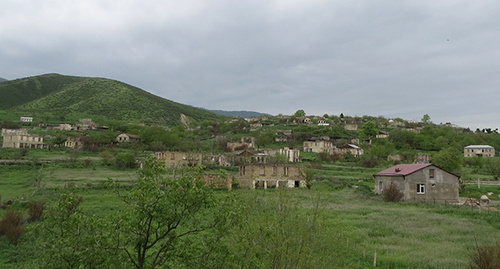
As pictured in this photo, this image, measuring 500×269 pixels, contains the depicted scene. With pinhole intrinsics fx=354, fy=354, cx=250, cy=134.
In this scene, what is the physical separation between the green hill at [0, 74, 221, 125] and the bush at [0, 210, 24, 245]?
135059mm

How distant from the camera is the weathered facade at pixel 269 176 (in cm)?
4941

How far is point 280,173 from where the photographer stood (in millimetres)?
50719

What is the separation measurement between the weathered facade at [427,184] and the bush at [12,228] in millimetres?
33983

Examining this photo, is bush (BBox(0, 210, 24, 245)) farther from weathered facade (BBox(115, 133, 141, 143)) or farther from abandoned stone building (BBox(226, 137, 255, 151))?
weathered facade (BBox(115, 133, 141, 143))

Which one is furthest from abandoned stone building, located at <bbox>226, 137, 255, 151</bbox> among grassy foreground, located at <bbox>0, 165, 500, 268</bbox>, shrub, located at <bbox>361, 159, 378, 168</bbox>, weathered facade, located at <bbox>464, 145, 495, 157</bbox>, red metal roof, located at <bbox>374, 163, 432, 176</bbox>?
weathered facade, located at <bbox>464, 145, 495, 157</bbox>

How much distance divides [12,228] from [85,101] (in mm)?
161656

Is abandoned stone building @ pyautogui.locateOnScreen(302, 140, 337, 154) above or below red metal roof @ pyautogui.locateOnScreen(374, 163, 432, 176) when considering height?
above

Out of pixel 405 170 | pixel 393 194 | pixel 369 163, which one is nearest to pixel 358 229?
pixel 393 194

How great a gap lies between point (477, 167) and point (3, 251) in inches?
3572

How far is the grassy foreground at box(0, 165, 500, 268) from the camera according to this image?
35.6ft

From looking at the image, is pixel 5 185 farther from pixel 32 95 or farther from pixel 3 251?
pixel 32 95

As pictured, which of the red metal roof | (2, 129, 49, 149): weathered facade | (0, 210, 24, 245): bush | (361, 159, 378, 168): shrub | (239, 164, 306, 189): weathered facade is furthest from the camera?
(2, 129, 49, 149): weathered facade

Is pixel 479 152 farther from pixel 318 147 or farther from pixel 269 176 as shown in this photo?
pixel 269 176

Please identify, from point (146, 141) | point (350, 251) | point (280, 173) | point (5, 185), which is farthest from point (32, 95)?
point (350, 251)
